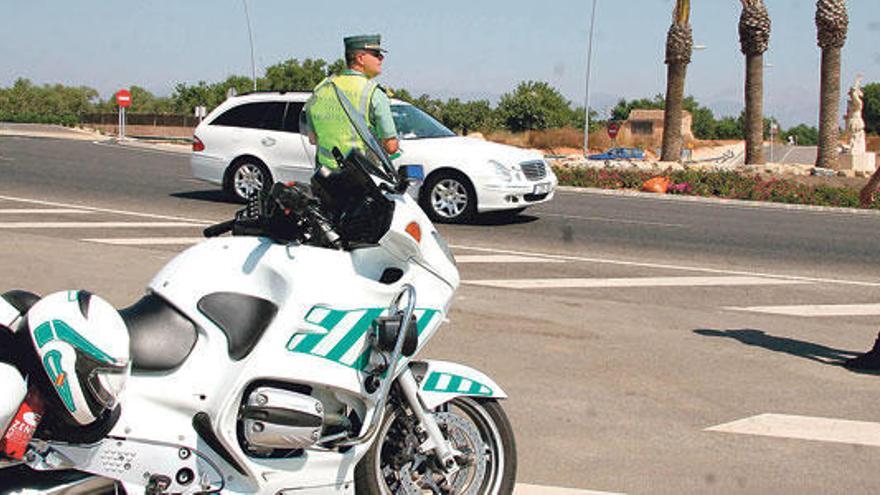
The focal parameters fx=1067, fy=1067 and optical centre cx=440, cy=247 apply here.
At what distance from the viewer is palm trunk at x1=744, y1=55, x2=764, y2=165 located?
3438 cm

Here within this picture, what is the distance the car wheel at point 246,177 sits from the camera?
1638 centimetres

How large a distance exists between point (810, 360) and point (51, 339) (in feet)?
20.3

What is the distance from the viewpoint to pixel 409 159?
15.1 metres

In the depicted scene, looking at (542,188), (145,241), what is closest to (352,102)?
(145,241)

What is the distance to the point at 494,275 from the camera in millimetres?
11273

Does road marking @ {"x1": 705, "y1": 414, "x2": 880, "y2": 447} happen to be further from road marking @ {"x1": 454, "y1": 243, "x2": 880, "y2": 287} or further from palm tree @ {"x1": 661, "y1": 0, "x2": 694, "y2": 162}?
palm tree @ {"x1": 661, "y1": 0, "x2": 694, "y2": 162}

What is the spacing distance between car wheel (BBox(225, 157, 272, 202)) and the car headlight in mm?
3574

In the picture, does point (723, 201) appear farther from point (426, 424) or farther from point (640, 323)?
point (426, 424)

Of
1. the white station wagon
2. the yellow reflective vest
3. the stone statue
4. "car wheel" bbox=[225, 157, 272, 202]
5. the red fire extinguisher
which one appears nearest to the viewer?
the red fire extinguisher

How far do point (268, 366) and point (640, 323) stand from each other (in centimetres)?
586

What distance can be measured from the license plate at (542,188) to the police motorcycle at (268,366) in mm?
11469

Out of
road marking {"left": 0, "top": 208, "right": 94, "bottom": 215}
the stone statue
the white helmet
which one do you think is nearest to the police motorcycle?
the white helmet

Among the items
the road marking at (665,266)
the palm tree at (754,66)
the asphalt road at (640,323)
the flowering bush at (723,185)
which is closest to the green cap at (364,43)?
the asphalt road at (640,323)

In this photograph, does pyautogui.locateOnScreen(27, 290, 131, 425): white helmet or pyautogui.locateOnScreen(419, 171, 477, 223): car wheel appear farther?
pyautogui.locateOnScreen(419, 171, 477, 223): car wheel
